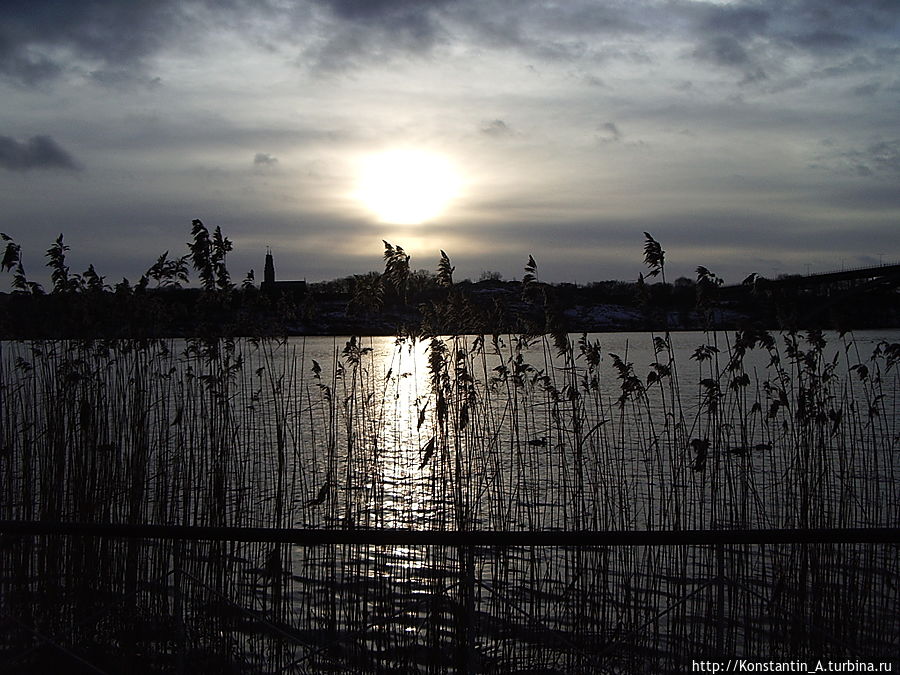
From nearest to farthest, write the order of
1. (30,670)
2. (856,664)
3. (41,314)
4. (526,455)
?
1. (856,664)
2. (30,670)
3. (41,314)
4. (526,455)

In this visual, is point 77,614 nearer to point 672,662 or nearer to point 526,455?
point 672,662

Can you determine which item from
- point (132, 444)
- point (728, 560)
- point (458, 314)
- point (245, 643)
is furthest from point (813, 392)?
point (132, 444)

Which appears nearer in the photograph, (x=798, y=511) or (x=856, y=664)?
(x=856, y=664)

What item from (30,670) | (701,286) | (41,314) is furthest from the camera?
(41,314)

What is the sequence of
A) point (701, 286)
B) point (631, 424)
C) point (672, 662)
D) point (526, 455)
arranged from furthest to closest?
point (631, 424), point (526, 455), point (701, 286), point (672, 662)

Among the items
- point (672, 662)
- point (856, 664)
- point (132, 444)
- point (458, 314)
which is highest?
point (458, 314)

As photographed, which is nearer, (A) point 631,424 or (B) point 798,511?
(B) point 798,511

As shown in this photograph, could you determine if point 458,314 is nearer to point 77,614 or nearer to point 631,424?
point 77,614

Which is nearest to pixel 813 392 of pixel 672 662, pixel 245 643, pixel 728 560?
pixel 728 560

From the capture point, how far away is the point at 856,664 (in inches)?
167

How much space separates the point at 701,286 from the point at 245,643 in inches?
230

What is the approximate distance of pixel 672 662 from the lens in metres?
7.38

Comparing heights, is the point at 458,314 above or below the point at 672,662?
above

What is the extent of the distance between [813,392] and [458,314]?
3.90 meters
